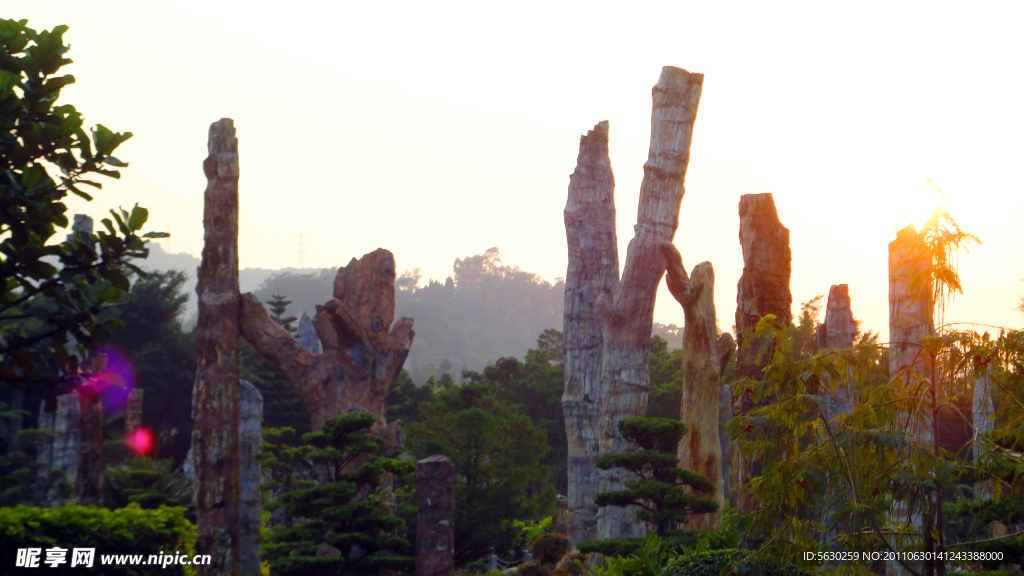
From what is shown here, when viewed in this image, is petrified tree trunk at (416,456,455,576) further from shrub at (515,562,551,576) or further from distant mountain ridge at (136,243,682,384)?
distant mountain ridge at (136,243,682,384)

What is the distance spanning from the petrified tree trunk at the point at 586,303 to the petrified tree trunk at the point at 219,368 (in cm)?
515

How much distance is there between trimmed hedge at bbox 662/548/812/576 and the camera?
19.3 ft

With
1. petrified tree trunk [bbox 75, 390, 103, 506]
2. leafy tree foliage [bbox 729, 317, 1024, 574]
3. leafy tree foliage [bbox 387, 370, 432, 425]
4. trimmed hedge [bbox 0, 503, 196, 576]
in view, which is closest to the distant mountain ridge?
leafy tree foliage [bbox 387, 370, 432, 425]

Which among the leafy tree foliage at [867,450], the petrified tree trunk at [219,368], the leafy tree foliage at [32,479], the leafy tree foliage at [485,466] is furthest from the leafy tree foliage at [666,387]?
the leafy tree foliage at [867,450]

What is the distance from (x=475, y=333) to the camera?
95688 mm

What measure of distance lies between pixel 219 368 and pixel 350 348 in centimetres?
213

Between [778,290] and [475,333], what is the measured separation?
87.3 m

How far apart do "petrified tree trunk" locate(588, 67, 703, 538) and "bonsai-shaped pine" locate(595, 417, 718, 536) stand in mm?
1360

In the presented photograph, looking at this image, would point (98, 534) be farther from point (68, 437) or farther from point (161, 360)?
point (161, 360)

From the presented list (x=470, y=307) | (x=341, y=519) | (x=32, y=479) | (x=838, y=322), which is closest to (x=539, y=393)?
(x=32, y=479)

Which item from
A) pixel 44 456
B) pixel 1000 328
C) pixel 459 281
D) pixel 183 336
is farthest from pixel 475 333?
pixel 1000 328

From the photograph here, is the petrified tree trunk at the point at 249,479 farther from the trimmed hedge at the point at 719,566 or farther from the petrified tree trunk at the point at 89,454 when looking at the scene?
the trimmed hedge at the point at 719,566

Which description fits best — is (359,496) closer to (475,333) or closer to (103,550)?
(103,550)

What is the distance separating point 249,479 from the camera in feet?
42.0
